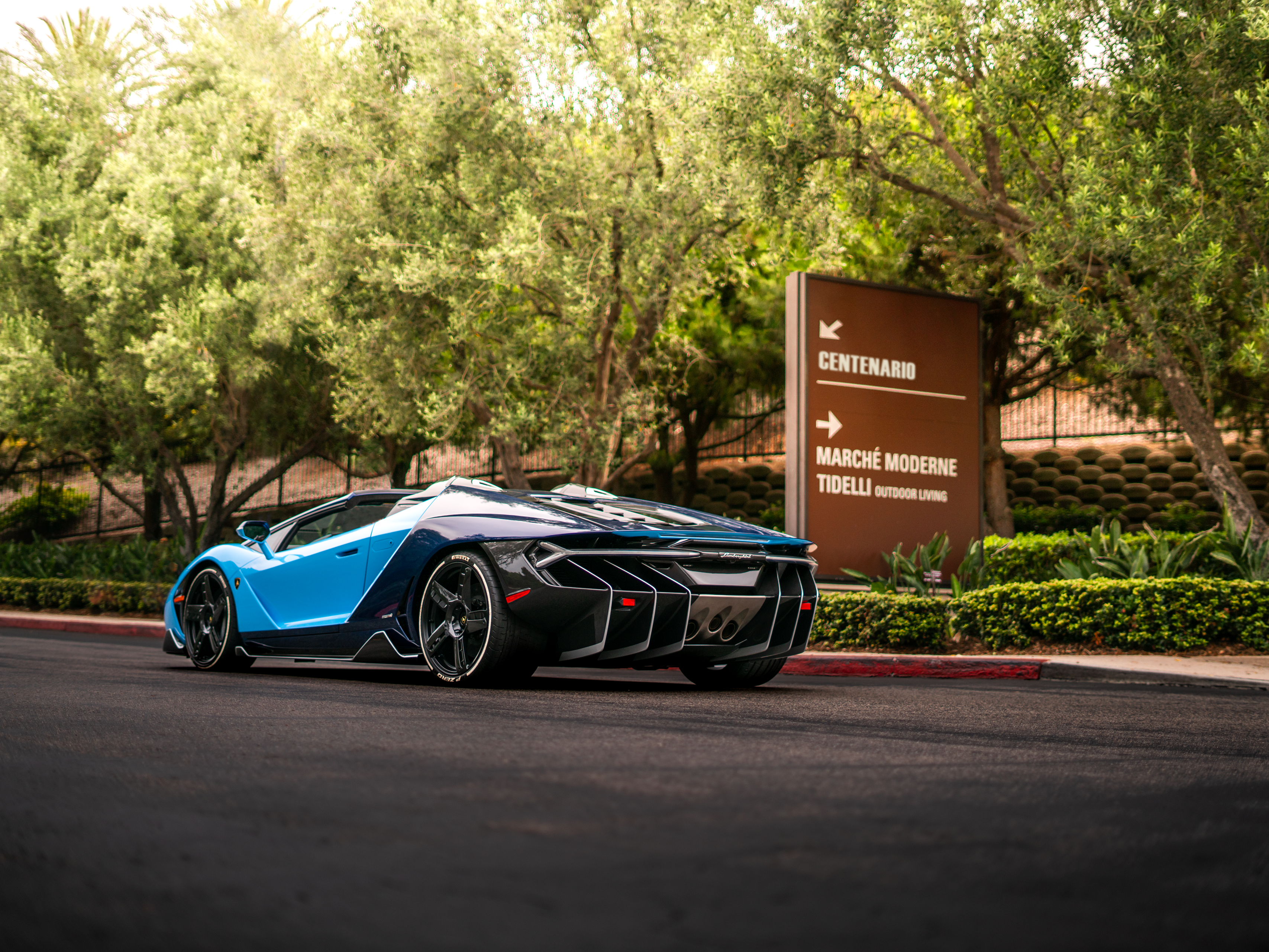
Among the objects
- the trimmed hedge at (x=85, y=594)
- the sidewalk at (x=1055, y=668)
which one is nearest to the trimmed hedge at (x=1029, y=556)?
the sidewalk at (x=1055, y=668)

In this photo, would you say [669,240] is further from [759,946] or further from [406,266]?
[759,946]

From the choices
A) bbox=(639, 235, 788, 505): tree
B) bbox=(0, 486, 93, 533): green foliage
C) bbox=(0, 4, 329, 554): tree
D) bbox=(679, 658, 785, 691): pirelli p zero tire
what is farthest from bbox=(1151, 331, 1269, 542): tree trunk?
bbox=(0, 486, 93, 533): green foliage

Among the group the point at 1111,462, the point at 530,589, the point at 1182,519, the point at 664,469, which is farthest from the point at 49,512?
the point at 530,589

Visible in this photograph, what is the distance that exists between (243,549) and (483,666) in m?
2.73

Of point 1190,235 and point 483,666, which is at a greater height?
point 1190,235

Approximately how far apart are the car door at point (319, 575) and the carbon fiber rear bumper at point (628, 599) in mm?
1209

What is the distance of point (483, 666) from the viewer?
667 centimetres

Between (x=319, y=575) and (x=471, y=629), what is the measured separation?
1.47 m

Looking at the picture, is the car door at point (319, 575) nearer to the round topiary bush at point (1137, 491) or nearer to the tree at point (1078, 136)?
the tree at point (1078, 136)

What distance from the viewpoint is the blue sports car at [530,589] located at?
21.4 feet

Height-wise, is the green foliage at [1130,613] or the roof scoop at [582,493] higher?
the roof scoop at [582,493]

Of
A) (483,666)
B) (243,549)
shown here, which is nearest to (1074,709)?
(483,666)

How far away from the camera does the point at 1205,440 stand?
45.4 feet

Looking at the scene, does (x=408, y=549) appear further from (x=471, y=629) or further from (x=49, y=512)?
(x=49, y=512)
